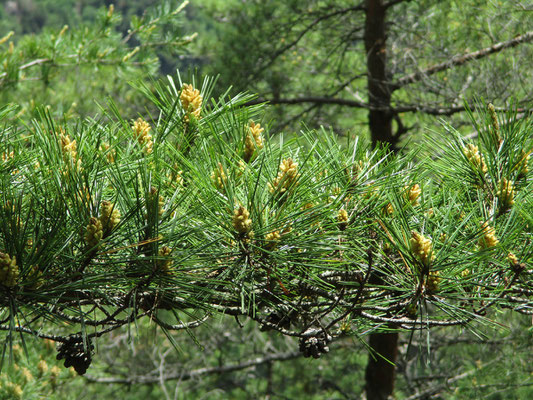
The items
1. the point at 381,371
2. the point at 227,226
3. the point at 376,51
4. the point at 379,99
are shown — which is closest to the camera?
the point at 227,226

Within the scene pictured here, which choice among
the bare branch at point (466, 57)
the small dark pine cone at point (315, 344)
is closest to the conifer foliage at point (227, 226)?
Answer: the small dark pine cone at point (315, 344)

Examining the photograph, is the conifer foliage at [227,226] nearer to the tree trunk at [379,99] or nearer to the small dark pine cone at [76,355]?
the small dark pine cone at [76,355]

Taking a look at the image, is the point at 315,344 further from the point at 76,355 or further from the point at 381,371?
the point at 381,371

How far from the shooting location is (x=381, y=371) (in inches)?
152

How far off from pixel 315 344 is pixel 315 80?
387 cm

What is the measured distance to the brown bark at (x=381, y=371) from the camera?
3.75 metres

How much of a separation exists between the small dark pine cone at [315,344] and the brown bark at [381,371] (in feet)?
9.07

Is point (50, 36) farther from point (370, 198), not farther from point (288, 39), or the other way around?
point (370, 198)

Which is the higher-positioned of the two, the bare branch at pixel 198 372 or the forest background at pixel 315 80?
the forest background at pixel 315 80

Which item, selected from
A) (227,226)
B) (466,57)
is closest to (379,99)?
(466,57)

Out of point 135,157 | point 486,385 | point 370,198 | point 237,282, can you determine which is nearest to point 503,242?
point 370,198

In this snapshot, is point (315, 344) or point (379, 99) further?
point (379, 99)

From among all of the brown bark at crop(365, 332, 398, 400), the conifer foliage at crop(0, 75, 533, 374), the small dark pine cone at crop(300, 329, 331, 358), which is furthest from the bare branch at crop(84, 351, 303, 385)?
the conifer foliage at crop(0, 75, 533, 374)

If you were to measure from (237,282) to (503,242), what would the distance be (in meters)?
0.47
